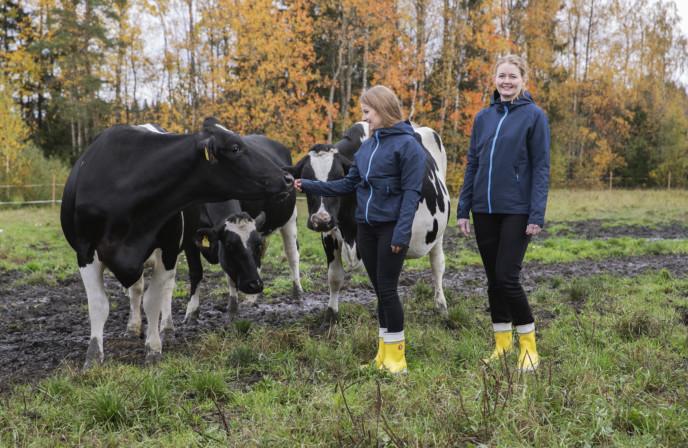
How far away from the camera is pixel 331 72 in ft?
84.9

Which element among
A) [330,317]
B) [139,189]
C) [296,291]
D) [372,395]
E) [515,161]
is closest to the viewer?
[372,395]

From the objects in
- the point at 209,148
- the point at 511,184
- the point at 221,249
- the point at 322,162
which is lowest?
the point at 221,249

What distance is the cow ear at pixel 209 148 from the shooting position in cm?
451

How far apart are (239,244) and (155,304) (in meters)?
1.08

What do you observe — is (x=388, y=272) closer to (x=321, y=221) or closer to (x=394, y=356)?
(x=394, y=356)

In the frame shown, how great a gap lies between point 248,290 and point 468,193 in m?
2.41

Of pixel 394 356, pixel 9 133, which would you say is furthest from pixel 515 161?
pixel 9 133

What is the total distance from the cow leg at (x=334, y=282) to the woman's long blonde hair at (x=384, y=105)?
7.41 feet

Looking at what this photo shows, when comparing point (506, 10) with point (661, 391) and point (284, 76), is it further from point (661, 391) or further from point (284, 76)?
point (661, 391)

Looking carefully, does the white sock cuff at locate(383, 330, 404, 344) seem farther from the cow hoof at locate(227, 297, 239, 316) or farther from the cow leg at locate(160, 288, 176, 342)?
the cow hoof at locate(227, 297, 239, 316)

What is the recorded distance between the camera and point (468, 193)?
4461 millimetres

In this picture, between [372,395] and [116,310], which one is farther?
[116,310]

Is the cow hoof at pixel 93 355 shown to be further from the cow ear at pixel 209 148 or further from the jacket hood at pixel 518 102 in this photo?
the jacket hood at pixel 518 102

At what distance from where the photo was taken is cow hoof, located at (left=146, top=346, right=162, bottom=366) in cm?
480
